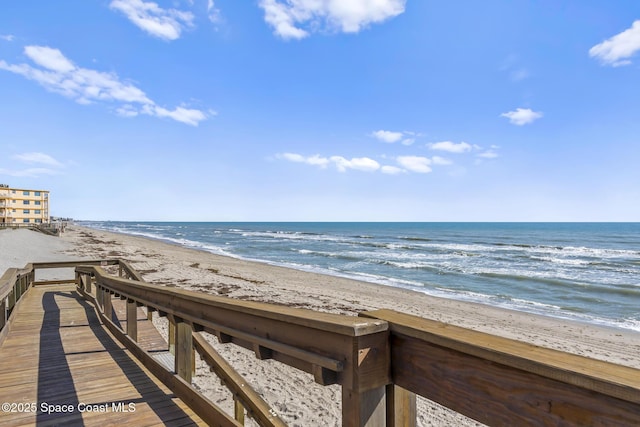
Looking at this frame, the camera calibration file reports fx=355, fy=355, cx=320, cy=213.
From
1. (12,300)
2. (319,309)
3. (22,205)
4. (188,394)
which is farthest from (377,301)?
(22,205)

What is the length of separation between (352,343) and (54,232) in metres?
56.5

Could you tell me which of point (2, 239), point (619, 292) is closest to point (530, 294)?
point (619, 292)

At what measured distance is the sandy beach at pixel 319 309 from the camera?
5.54 meters

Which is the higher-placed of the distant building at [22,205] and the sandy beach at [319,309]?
the distant building at [22,205]

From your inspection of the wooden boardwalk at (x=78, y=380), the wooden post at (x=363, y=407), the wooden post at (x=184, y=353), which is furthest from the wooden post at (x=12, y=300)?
the wooden post at (x=363, y=407)

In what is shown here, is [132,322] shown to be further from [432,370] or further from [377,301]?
[377,301]

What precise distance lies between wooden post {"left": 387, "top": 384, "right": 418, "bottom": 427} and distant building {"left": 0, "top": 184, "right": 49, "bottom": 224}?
89.3 meters

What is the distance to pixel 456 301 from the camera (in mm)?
15008

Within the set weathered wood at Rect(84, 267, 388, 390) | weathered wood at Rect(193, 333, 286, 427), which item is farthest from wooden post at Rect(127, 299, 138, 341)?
weathered wood at Rect(84, 267, 388, 390)

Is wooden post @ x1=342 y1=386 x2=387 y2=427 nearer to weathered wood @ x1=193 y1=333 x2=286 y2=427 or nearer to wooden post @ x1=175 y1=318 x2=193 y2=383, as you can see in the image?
weathered wood @ x1=193 y1=333 x2=286 y2=427

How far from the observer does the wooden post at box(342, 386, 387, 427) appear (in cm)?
135

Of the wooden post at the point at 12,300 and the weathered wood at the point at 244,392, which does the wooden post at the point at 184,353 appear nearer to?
the weathered wood at the point at 244,392

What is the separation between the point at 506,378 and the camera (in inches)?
43.2

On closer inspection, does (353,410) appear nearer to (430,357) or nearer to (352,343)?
(352,343)
